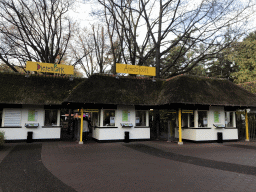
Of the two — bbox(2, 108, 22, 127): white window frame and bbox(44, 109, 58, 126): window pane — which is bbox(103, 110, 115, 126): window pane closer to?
bbox(44, 109, 58, 126): window pane

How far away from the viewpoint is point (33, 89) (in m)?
14.0

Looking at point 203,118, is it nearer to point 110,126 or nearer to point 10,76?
point 110,126

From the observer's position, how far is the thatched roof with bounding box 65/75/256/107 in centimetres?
1267

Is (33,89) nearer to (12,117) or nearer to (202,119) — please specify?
(12,117)

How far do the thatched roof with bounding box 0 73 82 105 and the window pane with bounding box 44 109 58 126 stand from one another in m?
1.06

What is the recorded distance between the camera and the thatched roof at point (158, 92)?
12672 millimetres

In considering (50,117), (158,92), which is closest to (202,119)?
(158,92)

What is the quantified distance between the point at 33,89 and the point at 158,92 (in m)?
9.49

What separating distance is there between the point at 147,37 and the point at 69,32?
9.11 m

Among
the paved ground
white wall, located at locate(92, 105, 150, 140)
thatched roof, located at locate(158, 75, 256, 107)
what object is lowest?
the paved ground

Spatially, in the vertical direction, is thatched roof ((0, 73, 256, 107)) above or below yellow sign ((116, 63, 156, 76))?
below

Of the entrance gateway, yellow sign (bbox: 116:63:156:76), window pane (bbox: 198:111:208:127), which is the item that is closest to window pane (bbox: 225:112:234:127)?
the entrance gateway

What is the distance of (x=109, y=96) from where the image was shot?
43.9 ft

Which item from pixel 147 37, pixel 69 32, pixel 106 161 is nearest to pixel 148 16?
pixel 147 37
